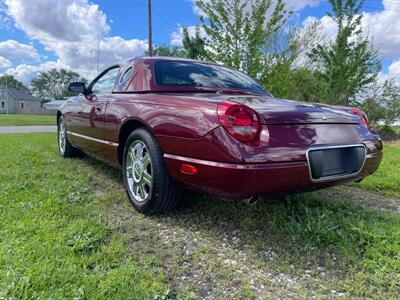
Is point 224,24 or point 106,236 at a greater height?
point 224,24

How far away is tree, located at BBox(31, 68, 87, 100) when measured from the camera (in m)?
80.4

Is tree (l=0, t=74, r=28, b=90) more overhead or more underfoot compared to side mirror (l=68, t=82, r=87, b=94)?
more overhead

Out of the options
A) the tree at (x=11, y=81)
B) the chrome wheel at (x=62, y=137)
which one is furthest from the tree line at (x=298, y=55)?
the tree at (x=11, y=81)

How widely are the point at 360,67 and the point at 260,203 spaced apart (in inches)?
544

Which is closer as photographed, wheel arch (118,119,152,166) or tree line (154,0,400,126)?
wheel arch (118,119,152,166)

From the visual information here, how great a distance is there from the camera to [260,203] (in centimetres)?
305

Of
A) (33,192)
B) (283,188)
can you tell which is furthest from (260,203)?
(33,192)

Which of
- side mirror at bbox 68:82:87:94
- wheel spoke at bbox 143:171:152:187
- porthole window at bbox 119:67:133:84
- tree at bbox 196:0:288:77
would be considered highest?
tree at bbox 196:0:288:77

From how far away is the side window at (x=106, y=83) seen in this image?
12.4 ft

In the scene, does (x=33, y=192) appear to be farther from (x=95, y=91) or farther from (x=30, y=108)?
(x=30, y=108)

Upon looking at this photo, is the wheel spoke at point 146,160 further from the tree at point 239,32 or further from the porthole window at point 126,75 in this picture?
the tree at point 239,32

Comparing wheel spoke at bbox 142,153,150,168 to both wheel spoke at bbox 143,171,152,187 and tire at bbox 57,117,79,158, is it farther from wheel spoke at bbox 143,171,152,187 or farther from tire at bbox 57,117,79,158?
tire at bbox 57,117,79,158

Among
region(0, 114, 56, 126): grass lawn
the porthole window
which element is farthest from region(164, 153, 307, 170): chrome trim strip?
region(0, 114, 56, 126): grass lawn

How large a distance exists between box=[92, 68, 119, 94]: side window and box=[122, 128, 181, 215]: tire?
1.03m
